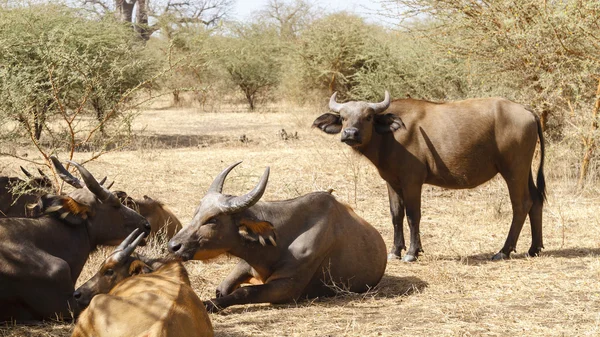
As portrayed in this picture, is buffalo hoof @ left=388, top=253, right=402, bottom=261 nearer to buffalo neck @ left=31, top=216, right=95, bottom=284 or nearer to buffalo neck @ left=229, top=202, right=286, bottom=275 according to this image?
buffalo neck @ left=229, top=202, right=286, bottom=275

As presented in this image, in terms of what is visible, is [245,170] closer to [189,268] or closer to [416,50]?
[189,268]

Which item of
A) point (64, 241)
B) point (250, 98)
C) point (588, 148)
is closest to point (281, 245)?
point (64, 241)

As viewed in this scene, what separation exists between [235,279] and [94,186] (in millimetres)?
1513

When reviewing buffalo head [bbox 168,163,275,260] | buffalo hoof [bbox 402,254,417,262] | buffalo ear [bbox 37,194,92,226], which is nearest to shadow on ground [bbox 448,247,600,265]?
buffalo hoof [bbox 402,254,417,262]

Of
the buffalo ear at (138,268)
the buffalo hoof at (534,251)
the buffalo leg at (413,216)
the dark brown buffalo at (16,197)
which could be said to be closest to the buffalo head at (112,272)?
the buffalo ear at (138,268)

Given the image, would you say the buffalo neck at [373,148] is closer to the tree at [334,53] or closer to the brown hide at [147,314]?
the brown hide at [147,314]

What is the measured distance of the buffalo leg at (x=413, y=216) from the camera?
8633 millimetres

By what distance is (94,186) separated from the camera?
663 centimetres

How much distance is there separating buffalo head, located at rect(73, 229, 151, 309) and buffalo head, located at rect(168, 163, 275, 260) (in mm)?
500

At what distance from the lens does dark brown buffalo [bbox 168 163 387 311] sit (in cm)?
646

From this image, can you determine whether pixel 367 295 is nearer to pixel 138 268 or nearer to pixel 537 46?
pixel 138 268

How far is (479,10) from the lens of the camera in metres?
12.8

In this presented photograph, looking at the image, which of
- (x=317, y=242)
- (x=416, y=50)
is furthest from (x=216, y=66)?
(x=317, y=242)

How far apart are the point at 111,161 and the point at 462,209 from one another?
712 cm
